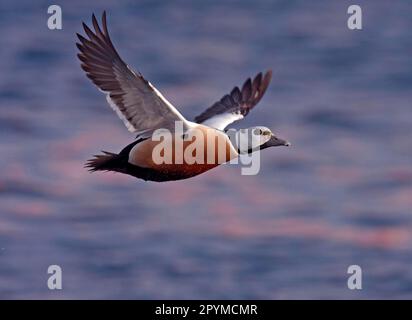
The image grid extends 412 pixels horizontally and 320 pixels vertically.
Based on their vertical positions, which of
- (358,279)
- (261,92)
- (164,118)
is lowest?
(358,279)

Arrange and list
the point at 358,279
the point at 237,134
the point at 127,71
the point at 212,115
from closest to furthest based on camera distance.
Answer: the point at 127,71, the point at 237,134, the point at 212,115, the point at 358,279

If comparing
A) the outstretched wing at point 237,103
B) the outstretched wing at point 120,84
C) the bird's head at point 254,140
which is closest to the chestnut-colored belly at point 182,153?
the outstretched wing at point 120,84

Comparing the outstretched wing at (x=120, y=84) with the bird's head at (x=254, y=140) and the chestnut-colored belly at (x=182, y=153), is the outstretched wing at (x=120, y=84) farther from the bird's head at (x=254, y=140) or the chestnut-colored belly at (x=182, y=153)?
the bird's head at (x=254, y=140)

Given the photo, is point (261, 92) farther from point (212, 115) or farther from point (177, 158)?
point (177, 158)

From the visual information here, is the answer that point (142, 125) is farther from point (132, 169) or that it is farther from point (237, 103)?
point (237, 103)

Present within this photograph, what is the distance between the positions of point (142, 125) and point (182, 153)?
0.35 meters

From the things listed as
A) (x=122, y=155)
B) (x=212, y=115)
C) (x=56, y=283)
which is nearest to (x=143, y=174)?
(x=122, y=155)

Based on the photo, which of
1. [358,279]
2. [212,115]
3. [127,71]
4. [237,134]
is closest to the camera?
[127,71]

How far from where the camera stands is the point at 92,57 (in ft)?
25.5

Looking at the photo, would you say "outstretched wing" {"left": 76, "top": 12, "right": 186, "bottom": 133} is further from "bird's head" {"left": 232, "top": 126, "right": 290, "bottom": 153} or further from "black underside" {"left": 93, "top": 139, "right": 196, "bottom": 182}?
"bird's head" {"left": 232, "top": 126, "right": 290, "bottom": 153}

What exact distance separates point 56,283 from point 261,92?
104 inches

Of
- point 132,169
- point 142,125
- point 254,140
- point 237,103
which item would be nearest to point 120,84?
point 142,125

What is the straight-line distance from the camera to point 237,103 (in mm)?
9695

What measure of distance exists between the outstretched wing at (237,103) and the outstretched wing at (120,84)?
1.46 m
